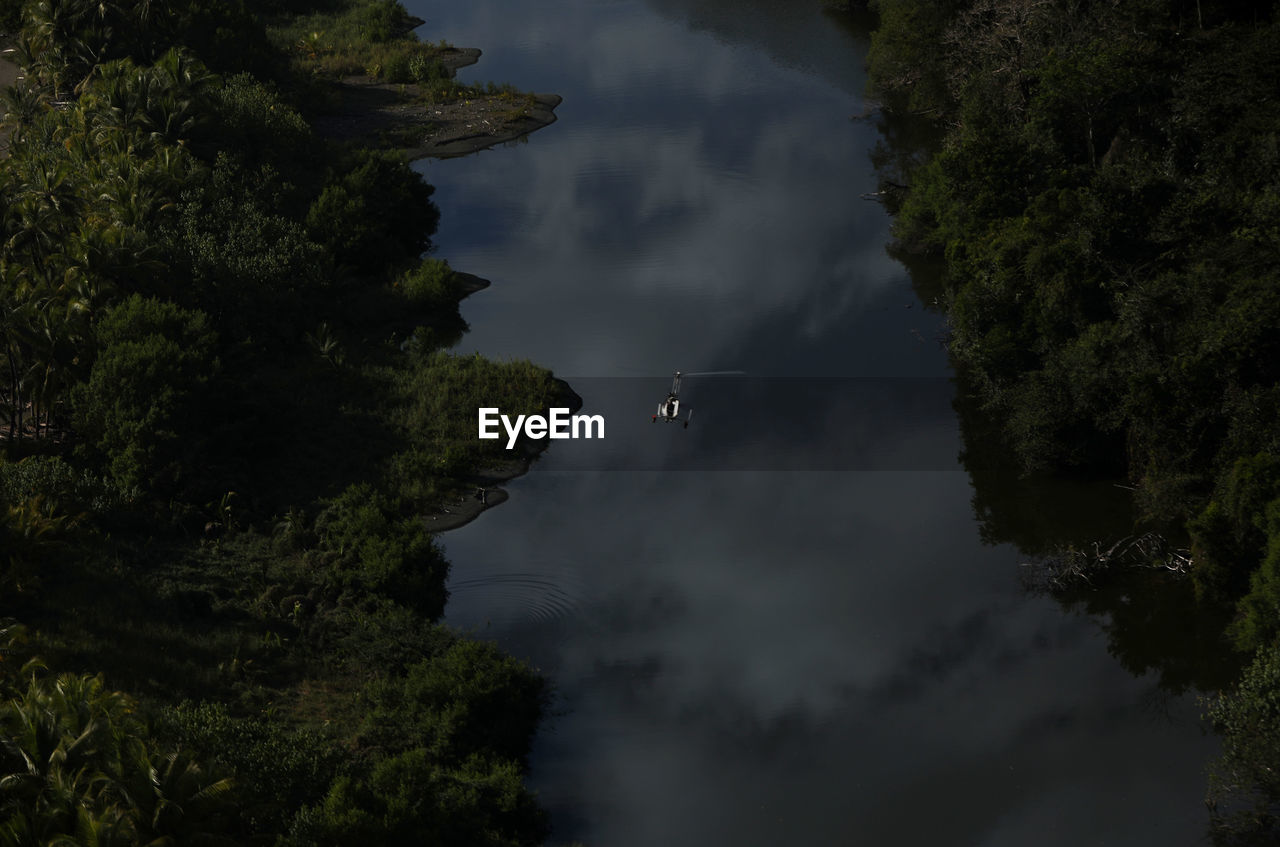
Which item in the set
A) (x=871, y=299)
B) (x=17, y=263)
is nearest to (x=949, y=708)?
(x=871, y=299)

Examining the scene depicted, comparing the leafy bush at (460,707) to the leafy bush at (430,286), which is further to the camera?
the leafy bush at (430,286)

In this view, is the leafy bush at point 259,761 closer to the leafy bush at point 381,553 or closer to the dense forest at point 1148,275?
the leafy bush at point 381,553

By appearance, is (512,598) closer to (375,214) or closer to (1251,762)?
(1251,762)

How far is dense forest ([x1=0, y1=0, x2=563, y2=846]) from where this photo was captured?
2625cm

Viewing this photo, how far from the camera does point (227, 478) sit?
134ft

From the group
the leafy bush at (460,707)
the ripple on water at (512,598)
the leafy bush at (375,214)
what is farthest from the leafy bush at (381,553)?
the leafy bush at (375,214)

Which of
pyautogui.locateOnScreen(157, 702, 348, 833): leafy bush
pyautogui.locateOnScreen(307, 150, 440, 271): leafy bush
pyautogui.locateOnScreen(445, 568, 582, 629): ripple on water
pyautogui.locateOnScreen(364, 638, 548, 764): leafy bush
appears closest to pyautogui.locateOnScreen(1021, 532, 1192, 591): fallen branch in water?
pyautogui.locateOnScreen(445, 568, 582, 629): ripple on water

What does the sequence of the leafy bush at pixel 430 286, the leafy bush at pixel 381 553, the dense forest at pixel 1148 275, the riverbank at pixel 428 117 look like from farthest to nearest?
the riverbank at pixel 428 117
the leafy bush at pixel 430 286
the leafy bush at pixel 381 553
the dense forest at pixel 1148 275

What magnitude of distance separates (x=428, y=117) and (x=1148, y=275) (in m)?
48.0

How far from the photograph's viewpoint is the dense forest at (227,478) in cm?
2625

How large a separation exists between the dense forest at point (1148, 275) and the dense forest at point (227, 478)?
15.9 meters

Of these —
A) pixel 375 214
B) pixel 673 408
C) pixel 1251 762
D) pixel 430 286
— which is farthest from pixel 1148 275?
pixel 375 214

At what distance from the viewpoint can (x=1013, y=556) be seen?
1548 inches

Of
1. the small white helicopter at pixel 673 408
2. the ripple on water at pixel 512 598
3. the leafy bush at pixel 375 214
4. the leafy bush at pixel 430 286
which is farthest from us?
the leafy bush at pixel 375 214
